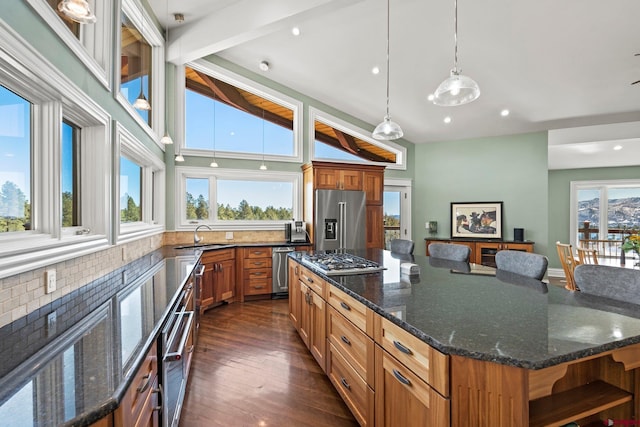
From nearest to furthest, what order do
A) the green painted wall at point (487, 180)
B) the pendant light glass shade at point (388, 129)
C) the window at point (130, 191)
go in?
the pendant light glass shade at point (388, 129) < the window at point (130, 191) < the green painted wall at point (487, 180)

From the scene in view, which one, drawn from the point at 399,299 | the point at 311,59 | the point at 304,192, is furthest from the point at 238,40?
the point at 399,299

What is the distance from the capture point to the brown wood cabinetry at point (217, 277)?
12.9 feet

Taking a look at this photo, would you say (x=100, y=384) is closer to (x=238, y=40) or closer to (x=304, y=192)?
(x=238, y=40)

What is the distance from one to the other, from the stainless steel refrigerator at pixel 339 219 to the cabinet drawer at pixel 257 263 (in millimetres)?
866

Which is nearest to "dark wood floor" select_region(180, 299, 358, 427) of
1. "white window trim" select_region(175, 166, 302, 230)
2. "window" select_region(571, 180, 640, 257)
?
"white window trim" select_region(175, 166, 302, 230)

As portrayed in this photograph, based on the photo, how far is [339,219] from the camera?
507 cm

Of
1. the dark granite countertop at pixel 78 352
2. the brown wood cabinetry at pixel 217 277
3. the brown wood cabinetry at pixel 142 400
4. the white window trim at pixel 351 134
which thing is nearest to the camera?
the dark granite countertop at pixel 78 352

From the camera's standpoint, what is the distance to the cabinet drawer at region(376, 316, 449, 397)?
1.06 meters

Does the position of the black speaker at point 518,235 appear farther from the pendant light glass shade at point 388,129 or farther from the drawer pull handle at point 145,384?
the drawer pull handle at point 145,384

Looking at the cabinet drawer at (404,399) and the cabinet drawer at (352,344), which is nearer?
the cabinet drawer at (404,399)

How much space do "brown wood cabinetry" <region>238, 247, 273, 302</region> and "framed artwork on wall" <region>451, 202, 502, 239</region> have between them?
12.5ft

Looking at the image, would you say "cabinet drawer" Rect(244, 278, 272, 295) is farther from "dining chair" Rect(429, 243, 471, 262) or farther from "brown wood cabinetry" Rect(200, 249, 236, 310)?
"dining chair" Rect(429, 243, 471, 262)

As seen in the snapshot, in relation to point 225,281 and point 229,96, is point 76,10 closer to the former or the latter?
point 225,281

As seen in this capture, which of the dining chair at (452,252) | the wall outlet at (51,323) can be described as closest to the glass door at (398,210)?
the dining chair at (452,252)
